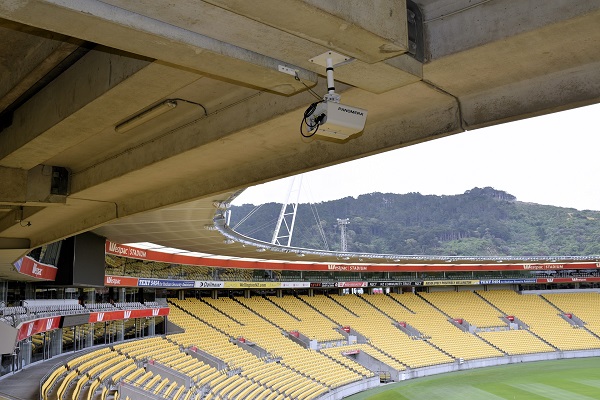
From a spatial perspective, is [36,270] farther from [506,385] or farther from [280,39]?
[506,385]

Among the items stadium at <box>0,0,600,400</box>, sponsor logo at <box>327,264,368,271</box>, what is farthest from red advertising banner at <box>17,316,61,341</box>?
sponsor logo at <box>327,264,368,271</box>

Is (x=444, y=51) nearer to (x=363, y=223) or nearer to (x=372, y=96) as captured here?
(x=372, y=96)

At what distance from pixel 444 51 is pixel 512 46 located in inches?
19.8

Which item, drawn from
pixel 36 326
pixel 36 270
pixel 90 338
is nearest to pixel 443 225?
pixel 90 338

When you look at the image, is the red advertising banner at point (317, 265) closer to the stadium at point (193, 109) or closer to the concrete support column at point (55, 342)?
the stadium at point (193, 109)

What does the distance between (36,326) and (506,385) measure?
2586cm

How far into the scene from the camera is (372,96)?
17.9 ft

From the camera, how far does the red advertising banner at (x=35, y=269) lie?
17.1 meters

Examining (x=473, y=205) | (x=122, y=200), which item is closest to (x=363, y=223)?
(x=473, y=205)

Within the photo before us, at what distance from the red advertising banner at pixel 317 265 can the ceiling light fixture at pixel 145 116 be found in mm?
17227

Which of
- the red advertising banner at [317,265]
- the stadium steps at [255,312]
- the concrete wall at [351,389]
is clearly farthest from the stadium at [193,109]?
the stadium steps at [255,312]

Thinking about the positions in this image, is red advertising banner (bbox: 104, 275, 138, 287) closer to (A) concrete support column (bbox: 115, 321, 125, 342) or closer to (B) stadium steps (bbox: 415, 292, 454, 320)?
(A) concrete support column (bbox: 115, 321, 125, 342)

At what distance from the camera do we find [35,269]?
18.4 m

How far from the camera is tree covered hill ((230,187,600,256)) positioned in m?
124
